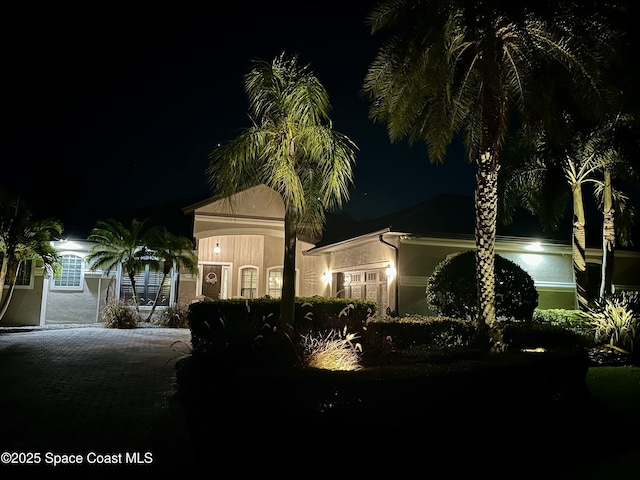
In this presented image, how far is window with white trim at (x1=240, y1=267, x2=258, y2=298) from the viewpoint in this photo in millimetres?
23828

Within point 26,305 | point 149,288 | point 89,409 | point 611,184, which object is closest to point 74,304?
point 26,305

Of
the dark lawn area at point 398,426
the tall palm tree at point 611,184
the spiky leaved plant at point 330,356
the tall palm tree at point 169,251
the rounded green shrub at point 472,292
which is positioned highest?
the tall palm tree at point 611,184

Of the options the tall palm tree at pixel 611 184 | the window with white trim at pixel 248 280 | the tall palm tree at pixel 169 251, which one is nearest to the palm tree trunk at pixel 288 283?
the tall palm tree at pixel 611 184

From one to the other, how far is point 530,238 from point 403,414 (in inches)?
580

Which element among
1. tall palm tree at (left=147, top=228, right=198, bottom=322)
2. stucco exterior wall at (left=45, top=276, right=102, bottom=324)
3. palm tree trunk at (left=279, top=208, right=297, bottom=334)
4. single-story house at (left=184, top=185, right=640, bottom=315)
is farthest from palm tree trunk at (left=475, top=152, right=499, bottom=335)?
stucco exterior wall at (left=45, top=276, right=102, bottom=324)

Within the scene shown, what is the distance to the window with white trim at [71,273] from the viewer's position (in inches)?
754

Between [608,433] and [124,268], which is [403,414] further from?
[124,268]

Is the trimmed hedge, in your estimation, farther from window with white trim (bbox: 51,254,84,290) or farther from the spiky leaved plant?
window with white trim (bbox: 51,254,84,290)

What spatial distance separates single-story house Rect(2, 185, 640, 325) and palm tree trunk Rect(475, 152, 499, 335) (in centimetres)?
679

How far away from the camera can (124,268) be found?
1906 cm

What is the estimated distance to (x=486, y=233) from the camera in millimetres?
10594

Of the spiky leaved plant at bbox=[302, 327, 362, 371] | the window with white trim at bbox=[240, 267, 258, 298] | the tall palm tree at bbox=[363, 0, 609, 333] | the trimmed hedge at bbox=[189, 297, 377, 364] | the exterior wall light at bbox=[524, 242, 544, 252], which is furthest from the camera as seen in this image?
the window with white trim at bbox=[240, 267, 258, 298]

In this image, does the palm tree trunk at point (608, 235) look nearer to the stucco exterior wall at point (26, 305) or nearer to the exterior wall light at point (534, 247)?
the exterior wall light at point (534, 247)

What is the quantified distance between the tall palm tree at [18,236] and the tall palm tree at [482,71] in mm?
11963
